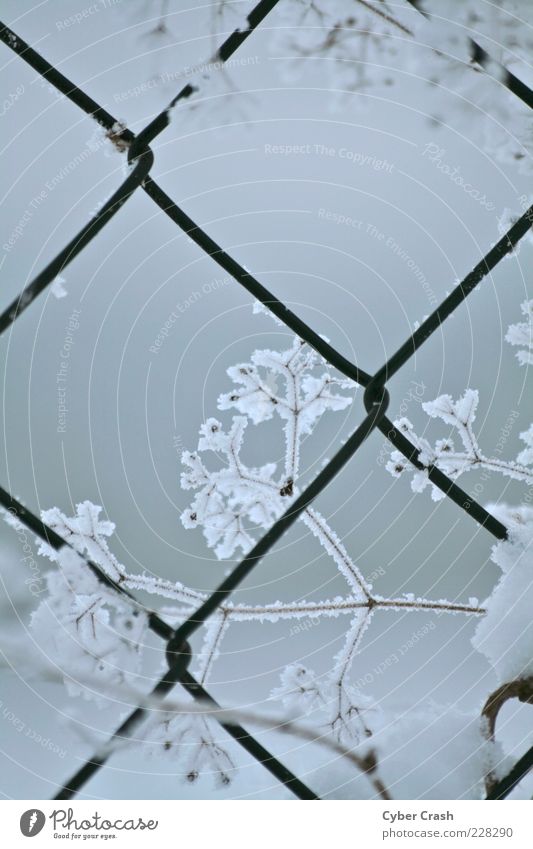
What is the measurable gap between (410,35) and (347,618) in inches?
18.0

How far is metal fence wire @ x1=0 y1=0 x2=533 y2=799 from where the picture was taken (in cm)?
47

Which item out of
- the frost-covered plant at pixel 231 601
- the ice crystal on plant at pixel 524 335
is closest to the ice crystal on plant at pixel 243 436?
the frost-covered plant at pixel 231 601

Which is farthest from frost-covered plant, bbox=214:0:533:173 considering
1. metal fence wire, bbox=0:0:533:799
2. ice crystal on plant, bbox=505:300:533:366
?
ice crystal on plant, bbox=505:300:533:366

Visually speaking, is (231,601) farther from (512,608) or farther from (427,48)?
(427,48)

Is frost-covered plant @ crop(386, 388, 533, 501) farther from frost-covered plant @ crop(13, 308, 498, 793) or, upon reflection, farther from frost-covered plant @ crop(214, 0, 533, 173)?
frost-covered plant @ crop(214, 0, 533, 173)

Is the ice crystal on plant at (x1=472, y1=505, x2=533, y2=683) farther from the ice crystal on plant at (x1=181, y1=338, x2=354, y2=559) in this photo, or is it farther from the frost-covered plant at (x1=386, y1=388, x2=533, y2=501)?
the ice crystal on plant at (x1=181, y1=338, x2=354, y2=559)

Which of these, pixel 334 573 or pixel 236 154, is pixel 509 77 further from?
pixel 334 573

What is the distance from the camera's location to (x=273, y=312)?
503mm

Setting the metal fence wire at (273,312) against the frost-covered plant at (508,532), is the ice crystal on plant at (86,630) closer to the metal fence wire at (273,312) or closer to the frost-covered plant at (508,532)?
the metal fence wire at (273,312)

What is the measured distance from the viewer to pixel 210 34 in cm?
50

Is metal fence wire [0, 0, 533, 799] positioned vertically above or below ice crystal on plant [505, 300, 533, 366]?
below
